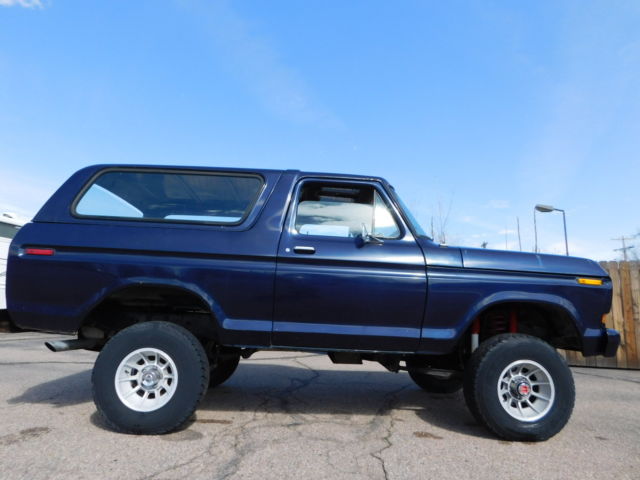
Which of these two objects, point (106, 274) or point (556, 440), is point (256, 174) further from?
point (556, 440)

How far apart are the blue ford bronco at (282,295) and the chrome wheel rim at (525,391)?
0.01 m

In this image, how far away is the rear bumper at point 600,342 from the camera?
3.31m

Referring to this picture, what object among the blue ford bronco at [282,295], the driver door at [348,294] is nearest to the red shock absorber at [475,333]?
the blue ford bronco at [282,295]

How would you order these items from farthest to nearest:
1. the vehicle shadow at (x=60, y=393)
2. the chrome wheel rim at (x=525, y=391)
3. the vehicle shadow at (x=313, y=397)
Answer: the vehicle shadow at (x=60, y=393) → the vehicle shadow at (x=313, y=397) → the chrome wheel rim at (x=525, y=391)

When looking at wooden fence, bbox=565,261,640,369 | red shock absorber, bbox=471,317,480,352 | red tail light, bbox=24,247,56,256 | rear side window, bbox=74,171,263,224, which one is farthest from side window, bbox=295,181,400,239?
wooden fence, bbox=565,261,640,369

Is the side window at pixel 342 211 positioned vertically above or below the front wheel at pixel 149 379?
above

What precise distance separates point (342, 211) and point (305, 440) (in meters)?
1.83

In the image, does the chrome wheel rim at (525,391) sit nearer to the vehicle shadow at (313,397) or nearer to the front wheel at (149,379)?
the vehicle shadow at (313,397)

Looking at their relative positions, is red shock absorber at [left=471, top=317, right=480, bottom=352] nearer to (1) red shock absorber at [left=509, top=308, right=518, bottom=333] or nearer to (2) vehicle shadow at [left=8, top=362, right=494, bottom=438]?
(1) red shock absorber at [left=509, top=308, right=518, bottom=333]

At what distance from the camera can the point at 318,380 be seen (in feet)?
17.4

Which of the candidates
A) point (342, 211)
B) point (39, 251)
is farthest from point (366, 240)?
point (39, 251)

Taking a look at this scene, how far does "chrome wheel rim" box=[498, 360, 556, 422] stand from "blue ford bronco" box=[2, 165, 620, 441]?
0.01 metres

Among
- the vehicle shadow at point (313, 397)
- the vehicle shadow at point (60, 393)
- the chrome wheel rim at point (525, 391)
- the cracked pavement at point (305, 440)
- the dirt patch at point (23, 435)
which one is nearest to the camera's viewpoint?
the cracked pavement at point (305, 440)

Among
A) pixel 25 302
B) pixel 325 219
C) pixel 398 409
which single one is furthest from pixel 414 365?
pixel 25 302
